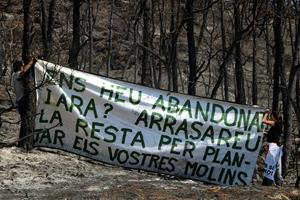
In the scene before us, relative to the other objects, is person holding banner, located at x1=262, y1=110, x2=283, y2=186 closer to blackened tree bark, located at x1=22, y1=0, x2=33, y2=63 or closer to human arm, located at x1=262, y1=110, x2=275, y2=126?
human arm, located at x1=262, y1=110, x2=275, y2=126

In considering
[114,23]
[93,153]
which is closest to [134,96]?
[93,153]

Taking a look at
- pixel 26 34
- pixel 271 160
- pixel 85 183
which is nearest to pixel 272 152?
pixel 271 160

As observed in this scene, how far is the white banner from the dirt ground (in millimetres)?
312

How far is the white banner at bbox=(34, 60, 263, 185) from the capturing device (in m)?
11.5

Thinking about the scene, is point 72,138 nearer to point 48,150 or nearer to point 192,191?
point 48,150

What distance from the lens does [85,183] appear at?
9914mm

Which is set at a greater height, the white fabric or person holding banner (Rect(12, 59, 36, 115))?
person holding banner (Rect(12, 59, 36, 115))

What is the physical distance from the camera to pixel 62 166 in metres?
10.9

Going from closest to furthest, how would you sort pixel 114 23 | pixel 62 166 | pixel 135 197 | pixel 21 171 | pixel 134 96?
pixel 135 197 → pixel 21 171 → pixel 62 166 → pixel 134 96 → pixel 114 23

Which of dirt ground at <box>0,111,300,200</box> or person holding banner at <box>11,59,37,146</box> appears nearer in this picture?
dirt ground at <box>0,111,300,200</box>

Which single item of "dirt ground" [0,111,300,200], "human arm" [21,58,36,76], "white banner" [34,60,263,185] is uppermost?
"human arm" [21,58,36,76]

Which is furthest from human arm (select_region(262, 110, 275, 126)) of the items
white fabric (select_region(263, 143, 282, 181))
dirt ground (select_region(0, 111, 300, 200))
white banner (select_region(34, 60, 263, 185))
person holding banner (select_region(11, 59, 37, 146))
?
person holding banner (select_region(11, 59, 37, 146))

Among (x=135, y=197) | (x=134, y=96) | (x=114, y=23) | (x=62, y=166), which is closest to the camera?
(x=135, y=197)

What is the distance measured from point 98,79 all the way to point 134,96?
77 centimetres
